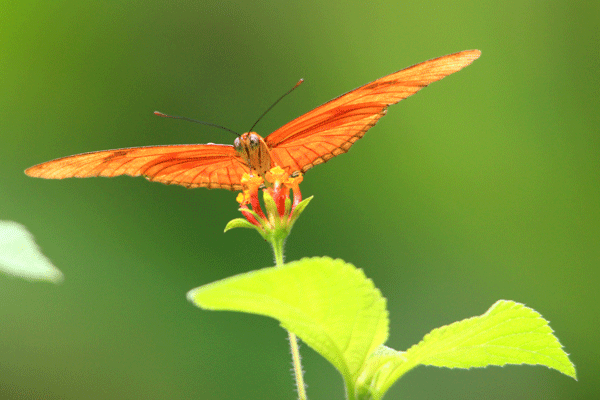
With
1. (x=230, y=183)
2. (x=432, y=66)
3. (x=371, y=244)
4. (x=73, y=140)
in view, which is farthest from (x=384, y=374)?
(x=73, y=140)

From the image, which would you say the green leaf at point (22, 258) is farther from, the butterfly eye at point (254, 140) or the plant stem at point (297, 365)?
the butterfly eye at point (254, 140)

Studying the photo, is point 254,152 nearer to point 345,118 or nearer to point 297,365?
point 345,118

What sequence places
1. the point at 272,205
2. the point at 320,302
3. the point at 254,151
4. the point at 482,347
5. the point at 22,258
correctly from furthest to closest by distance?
the point at 254,151 < the point at 272,205 < the point at 482,347 < the point at 320,302 < the point at 22,258

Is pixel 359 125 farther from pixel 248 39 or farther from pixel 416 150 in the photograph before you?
pixel 248 39

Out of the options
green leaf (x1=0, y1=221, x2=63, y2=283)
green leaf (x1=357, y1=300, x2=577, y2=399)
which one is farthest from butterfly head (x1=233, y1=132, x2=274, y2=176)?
green leaf (x1=0, y1=221, x2=63, y2=283)

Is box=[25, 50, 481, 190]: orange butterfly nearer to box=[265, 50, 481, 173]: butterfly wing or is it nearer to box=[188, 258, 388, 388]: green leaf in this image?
box=[265, 50, 481, 173]: butterfly wing

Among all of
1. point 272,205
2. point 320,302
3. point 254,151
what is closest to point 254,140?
point 254,151

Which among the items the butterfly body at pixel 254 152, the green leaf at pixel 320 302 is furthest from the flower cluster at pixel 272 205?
the green leaf at pixel 320 302
